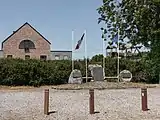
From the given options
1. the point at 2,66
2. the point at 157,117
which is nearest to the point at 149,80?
the point at 2,66

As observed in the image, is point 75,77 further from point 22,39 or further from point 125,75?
point 22,39

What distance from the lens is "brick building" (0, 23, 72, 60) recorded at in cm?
7225

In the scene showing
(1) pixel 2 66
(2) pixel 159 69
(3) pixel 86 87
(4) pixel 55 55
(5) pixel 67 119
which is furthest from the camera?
(4) pixel 55 55

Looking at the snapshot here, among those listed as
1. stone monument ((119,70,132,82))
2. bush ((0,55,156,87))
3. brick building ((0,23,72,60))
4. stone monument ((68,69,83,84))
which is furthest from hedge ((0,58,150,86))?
brick building ((0,23,72,60))

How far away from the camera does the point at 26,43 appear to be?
241ft

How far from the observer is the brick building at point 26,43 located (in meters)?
72.2

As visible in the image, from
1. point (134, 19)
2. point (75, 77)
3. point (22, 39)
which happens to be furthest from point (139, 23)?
point (22, 39)

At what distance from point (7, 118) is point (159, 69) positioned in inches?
874

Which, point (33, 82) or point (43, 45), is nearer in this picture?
point (33, 82)

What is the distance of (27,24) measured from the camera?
72.3 m

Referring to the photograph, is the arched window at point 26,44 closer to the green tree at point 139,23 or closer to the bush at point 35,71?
→ the green tree at point 139,23

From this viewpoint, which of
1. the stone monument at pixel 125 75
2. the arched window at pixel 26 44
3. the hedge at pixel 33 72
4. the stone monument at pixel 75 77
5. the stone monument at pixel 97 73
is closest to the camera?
the hedge at pixel 33 72

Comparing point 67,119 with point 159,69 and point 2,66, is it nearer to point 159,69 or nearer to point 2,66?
point 2,66

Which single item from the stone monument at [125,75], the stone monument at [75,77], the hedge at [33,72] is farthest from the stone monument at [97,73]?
the stone monument at [125,75]
